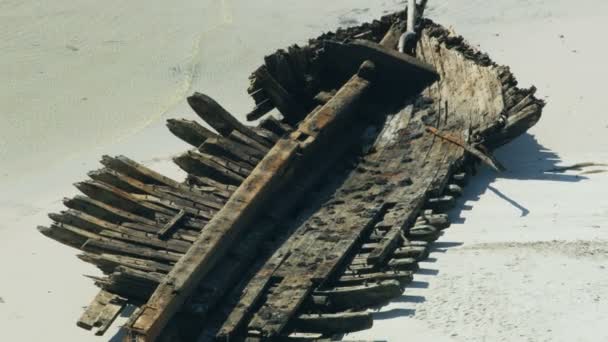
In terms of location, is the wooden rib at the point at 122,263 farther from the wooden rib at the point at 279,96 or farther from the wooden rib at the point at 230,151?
the wooden rib at the point at 279,96

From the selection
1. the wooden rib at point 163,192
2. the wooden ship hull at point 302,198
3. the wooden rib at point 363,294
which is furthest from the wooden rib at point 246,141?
the wooden rib at point 363,294

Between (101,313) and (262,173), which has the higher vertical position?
(262,173)

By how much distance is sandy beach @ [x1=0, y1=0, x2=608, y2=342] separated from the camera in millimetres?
9312

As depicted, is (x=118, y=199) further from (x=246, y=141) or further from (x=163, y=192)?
(x=246, y=141)

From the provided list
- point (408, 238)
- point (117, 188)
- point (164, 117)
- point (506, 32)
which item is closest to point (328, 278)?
point (408, 238)

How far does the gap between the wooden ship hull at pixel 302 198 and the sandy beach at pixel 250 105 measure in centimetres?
40

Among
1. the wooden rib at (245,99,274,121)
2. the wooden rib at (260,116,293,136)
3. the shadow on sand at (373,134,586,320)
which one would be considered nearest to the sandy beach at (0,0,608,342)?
the shadow on sand at (373,134,586,320)

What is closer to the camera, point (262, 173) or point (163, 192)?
point (163, 192)

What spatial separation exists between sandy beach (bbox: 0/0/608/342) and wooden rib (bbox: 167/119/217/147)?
5.13ft

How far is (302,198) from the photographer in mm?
10953

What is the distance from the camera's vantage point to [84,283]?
36.3 ft

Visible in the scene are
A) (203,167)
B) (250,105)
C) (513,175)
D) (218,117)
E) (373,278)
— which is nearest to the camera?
(373,278)

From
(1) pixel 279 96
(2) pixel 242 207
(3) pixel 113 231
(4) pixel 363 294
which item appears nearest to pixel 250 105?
(1) pixel 279 96

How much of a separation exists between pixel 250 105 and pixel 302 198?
187 inches
